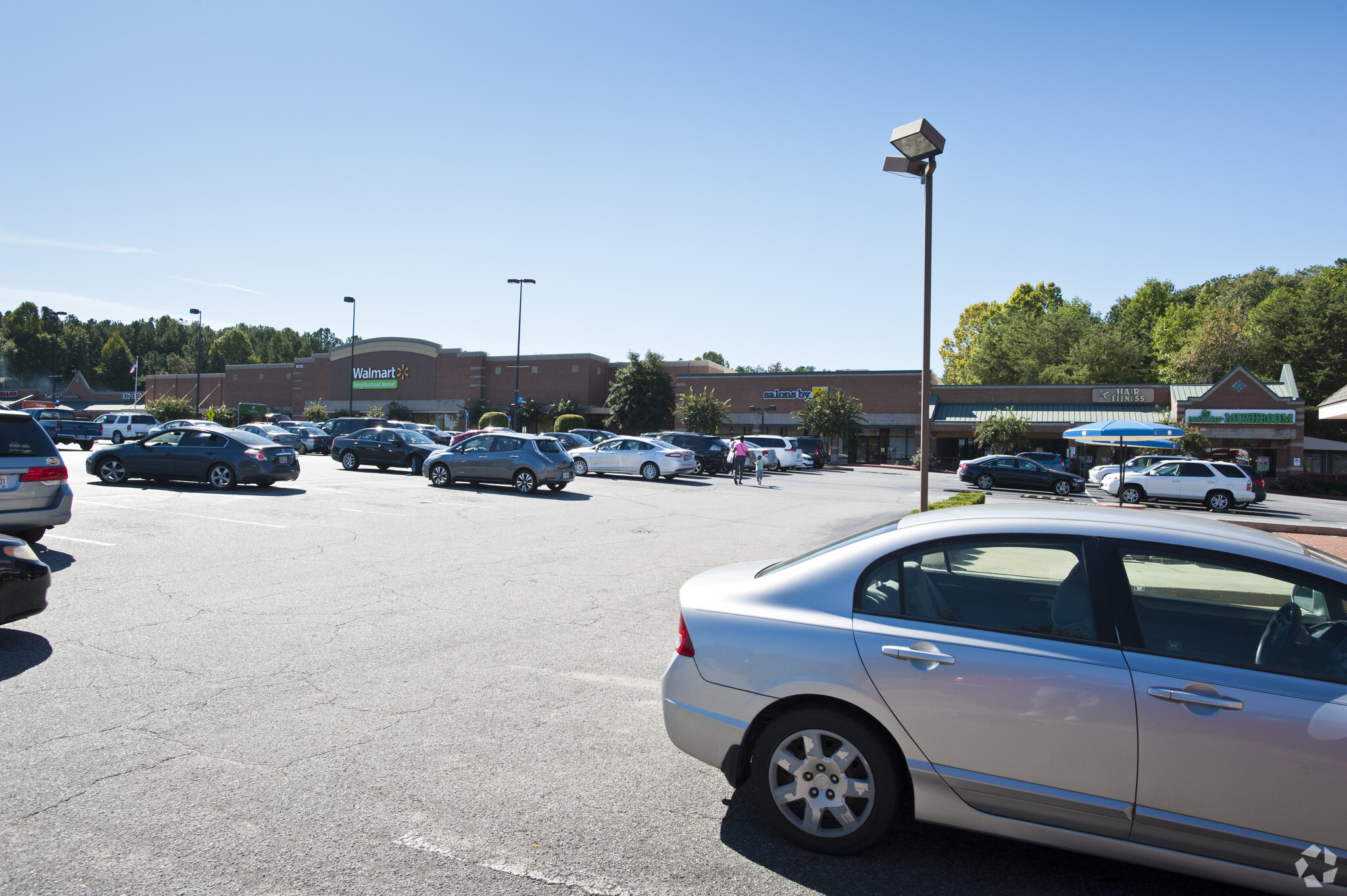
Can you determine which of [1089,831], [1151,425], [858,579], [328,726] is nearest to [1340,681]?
[1089,831]

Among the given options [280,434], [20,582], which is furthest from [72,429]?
[20,582]

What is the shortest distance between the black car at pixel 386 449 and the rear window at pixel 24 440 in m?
15.4

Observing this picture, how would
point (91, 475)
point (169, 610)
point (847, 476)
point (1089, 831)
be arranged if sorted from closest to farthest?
1. point (1089, 831)
2. point (169, 610)
3. point (91, 475)
4. point (847, 476)

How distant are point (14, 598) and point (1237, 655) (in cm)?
736

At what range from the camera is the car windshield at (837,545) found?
3.64 m

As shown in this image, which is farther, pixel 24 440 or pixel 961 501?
pixel 961 501

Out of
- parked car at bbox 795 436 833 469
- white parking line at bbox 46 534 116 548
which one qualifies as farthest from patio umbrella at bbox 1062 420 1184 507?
white parking line at bbox 46 534 116 548

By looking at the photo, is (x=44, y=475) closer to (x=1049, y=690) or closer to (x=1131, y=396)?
(x=1049, y=690)

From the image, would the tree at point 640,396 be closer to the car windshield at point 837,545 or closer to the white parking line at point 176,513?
the white parking line at point 176,513

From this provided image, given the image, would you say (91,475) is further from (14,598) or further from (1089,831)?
(1089,831)

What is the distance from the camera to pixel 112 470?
17.6 meters

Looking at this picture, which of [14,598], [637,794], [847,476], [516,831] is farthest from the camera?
[847,476]

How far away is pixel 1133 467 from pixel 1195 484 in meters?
3.50

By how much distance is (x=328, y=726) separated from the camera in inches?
173
